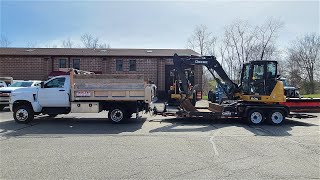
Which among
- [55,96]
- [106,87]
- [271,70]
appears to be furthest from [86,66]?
[271,70]

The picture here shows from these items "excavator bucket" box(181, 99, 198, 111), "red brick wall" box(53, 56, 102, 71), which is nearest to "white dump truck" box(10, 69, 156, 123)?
"excavator bucket" box(181, 99, 198, 111)

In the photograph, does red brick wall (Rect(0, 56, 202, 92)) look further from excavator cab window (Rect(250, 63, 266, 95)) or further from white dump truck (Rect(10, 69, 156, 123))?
white dump truck (Rect(10, 69, 156, 123))

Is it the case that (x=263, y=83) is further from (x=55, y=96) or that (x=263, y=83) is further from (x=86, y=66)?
(x=86, y=66)

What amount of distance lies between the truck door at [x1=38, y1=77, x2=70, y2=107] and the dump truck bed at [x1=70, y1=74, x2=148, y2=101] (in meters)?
0.42

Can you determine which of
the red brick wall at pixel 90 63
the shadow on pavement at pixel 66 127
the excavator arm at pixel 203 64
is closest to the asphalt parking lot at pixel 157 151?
the shadow on pavement at pixel 66 127

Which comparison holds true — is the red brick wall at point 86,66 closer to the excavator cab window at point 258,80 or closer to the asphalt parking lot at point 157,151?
the excavator cab window at point 258,80

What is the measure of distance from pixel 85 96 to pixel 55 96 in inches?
54.4

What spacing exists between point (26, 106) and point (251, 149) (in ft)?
32.6

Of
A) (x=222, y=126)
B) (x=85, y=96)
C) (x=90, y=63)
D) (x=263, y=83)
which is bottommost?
(x=222, y=126)

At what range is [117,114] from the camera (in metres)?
13.1

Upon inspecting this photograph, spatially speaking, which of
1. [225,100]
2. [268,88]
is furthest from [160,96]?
[268,88]

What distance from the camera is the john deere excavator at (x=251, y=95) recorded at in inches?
522

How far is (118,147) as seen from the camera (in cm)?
814

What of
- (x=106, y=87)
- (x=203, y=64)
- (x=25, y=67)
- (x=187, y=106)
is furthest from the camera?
(x=25, y=67)
